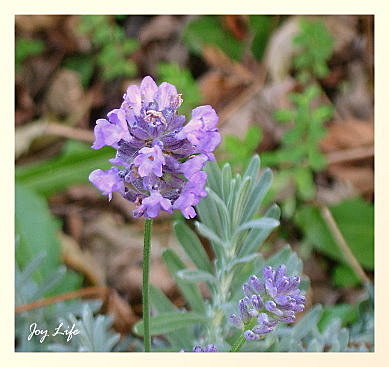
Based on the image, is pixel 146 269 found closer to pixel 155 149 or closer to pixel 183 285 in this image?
pixel 155 149

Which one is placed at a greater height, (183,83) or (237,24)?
(237,24)

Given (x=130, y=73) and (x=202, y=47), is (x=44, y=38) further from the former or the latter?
(x=202, y=47)

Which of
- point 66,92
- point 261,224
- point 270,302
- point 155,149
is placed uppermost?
point 66,92

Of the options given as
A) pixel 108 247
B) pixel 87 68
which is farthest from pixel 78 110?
pixel 108 247

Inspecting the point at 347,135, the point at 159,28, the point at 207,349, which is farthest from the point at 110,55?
the point at 207,349

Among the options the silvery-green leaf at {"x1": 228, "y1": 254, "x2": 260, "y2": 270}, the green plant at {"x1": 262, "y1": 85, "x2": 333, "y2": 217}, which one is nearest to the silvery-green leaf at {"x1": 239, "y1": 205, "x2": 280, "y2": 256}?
the silvery-green leaf at {"x1": 228, "y1": 254, "x2": 260, "y2": 270}

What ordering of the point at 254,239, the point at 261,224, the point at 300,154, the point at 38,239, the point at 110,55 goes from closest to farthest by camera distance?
the point at 261,224
the point at 254,239
the point at 38,239
the point at 300,154
the point at 110,55

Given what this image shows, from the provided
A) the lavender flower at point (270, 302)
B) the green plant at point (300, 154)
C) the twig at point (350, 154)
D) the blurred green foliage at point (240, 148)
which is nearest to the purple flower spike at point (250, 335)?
the lavender flower at point (270, 302)
